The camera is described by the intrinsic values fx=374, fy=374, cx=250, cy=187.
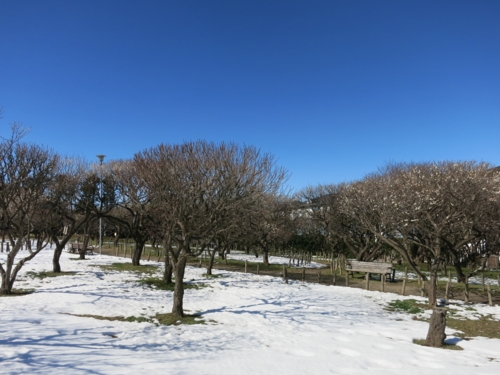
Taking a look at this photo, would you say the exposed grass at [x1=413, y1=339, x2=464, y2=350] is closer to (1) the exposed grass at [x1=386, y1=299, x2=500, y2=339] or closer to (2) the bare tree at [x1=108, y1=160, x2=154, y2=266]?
(1) the exposed grass at [x1=386, y1=299, x2=500, y2=339]

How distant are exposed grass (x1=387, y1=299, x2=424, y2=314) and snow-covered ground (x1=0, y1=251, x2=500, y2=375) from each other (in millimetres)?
430

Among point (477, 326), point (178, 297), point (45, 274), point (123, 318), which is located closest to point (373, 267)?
point (477, 326)

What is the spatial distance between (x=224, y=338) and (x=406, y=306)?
25.0ft

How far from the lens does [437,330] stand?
848 cm

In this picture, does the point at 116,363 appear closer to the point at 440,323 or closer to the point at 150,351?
the point at 150,351

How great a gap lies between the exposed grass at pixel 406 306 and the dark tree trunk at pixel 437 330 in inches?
164

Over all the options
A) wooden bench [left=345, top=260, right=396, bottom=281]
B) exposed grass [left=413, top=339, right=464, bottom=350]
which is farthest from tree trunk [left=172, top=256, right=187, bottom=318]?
wooden bench [left=345, top=260, right=396, bottom=281]

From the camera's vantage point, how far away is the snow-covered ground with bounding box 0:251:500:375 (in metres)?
6.48

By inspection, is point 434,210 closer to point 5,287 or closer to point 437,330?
point 437,330

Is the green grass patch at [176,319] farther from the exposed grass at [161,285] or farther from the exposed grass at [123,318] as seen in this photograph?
the exposed grass at [161,285]

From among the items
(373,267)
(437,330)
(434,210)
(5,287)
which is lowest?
(5,287)

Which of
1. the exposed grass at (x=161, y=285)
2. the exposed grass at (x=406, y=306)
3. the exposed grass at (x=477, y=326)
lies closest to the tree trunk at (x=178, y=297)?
the exposed grass at (x=161, y=285)

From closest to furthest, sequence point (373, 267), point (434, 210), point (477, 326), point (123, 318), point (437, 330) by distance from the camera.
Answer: point (437, 330) → point (123, 318) → point (477, 326) → point (434, 210) → point (373, 267)

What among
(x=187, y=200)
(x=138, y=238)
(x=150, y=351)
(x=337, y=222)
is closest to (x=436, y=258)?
(x=187, y=200)
